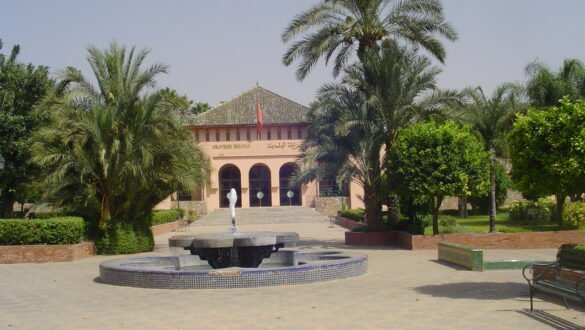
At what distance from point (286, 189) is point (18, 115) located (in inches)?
1211

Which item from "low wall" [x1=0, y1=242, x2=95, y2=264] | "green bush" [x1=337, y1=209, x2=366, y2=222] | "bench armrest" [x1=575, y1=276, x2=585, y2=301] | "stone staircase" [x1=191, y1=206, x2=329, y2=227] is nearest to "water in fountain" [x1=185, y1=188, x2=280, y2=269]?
"low wall" [x1=0, y1=242, x2=95, y2=264]

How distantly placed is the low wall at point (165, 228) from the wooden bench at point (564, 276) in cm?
2514

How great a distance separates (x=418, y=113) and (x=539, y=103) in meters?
9.28

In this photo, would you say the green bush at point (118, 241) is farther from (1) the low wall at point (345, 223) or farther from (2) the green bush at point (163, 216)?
(1) the low wall at point (345, 223)

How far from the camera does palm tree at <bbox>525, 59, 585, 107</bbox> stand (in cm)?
2939

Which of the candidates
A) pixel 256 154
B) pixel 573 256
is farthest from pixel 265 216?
pixel 573 256

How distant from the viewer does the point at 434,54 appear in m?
24.5

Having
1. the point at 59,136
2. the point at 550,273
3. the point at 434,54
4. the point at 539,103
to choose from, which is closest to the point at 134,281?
the point at 550,273

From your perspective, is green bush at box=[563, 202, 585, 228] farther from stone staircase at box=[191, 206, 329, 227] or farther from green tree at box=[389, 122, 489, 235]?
stone staircase at box=[191, 206, 329, 227]

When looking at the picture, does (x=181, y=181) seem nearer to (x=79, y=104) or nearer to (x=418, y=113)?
(x=79, y=104)

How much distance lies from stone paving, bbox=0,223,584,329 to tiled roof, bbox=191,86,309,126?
127 ft

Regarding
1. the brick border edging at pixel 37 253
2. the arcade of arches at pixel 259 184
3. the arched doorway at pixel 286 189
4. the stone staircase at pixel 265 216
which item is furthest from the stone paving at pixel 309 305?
the arcade of arches at pixel 259 184

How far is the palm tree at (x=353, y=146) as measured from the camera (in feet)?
77.1

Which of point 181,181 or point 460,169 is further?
point 181,181
